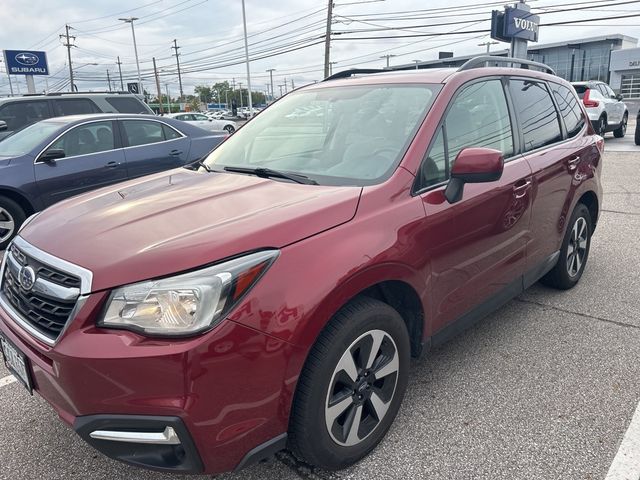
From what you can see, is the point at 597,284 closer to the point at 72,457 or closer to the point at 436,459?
the point at 436,459

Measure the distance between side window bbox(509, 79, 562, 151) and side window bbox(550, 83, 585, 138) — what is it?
16cm

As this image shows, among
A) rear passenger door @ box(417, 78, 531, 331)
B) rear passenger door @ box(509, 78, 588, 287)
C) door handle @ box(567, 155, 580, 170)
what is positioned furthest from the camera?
door handle @ box(567, 155, 580, 170)

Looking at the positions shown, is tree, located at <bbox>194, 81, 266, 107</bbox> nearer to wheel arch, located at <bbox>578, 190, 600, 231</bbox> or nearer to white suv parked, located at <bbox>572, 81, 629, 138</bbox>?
white suv parked, located at <bbox>572, 81, 629, 138</bbox>

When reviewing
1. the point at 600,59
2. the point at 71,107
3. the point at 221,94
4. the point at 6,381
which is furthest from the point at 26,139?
the point at 221,94

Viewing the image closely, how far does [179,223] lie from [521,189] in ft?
6.92

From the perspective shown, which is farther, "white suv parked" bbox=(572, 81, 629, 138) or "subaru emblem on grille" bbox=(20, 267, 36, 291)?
"white suv parked" bbox=(572, 81, 629, 138)

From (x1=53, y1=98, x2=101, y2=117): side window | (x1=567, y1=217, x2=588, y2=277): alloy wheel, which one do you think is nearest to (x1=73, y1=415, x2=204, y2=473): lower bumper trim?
(x1=567, y1=217, x2=588, y2=277): alloy wheel

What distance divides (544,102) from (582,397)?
6.94 feet

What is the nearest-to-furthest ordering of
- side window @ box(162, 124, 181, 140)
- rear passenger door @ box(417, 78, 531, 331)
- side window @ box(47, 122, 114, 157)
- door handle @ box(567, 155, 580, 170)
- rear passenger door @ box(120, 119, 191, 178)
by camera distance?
rear passenger door @ box(417, 78, 531, 331), door handle @ box(567, 155, 580, 170), side window @ box(47, 122, 114, 157), rear passenger door @ box(120, 119, 191, 178), side window @ box(162, 124, 181, 140)

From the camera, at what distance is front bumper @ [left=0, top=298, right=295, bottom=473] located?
5.62ft

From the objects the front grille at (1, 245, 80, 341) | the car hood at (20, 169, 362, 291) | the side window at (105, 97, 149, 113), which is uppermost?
the side window at (105, 97, 149, 113)

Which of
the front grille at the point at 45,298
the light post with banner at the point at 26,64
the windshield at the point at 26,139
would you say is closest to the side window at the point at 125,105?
the windshield at the point at 26,139

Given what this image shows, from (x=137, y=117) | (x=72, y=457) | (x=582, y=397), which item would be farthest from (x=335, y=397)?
(x=137, y=117)

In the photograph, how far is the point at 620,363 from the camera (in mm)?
3158
